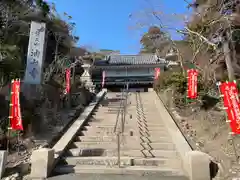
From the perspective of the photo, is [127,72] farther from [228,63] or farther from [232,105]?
[232,105]

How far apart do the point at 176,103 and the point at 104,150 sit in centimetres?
506

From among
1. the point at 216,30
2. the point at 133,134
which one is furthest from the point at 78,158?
the point at 216,30

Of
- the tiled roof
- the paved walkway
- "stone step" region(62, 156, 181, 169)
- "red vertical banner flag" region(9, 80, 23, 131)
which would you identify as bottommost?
the paved walkway

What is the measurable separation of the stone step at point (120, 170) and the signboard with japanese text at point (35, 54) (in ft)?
15.4

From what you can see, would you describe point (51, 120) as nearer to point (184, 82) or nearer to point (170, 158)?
point (170, 158)

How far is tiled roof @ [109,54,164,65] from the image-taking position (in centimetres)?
2594

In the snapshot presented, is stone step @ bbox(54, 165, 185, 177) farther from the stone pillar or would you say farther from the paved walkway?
the stone pillar

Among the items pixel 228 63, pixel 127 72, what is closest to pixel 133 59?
pixel 127 72

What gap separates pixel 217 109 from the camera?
8547 mm

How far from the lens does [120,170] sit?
5055mm

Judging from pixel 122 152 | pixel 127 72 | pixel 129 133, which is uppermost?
pixel 127 72

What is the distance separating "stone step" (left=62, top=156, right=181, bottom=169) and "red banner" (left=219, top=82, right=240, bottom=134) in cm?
163

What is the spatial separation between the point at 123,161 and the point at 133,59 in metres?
23.0

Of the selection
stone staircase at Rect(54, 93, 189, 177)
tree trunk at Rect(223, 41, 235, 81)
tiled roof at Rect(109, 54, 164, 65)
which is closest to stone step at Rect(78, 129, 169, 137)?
stone staircase at Rect(54, 93, 189, 177)
